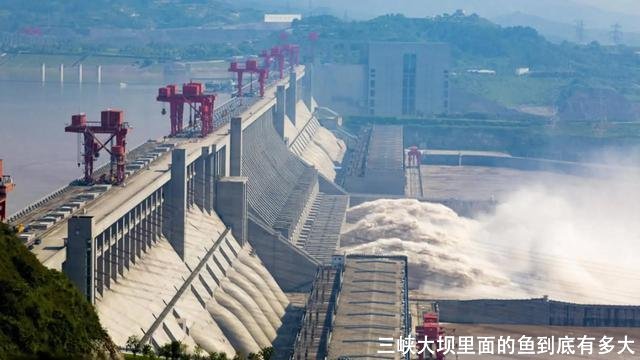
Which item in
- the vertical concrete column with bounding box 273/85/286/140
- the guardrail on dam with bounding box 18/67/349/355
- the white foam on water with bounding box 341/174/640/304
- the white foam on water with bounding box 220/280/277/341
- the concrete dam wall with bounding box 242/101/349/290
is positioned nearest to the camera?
the guardrail on dam with bounding box 18/67/349/355

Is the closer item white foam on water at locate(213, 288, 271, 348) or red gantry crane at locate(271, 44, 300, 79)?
white foam on water at locate(213, 288, 271, 348)

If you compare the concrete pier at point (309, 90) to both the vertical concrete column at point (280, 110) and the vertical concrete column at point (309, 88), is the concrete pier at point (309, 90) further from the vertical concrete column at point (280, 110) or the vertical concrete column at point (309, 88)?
the vertical concrete column at point (280, 110)

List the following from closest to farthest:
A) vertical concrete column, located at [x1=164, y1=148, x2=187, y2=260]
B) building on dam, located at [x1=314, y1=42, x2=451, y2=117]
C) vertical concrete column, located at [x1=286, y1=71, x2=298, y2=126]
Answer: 1. vertical concrete column, located at [x1=164, y1=148, x2=187, y2=260]
2. vertical concrete column, located at [x1=286, y1=71, x2=298, y2=126]
3. building on dam, located at [x1=314, y1=42, x2=451, y2=117]

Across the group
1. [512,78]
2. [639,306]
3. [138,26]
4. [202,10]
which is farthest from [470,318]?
[202,10]

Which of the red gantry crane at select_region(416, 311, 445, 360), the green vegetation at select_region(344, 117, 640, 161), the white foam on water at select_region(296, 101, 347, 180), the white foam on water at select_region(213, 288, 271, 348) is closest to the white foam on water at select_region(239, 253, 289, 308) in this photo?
the white foam on water at select_region(213, 288, 271, 348)

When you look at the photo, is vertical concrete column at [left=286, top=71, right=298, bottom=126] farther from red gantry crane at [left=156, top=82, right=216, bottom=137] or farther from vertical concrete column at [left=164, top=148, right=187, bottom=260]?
vertical concrete column at [left=164, top=148, right=187, bottom=260]

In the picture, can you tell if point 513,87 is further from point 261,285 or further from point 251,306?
point 251,306
